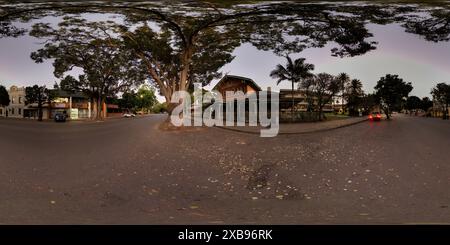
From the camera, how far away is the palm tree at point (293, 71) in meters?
2.04

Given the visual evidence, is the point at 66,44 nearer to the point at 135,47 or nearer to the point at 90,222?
the point at 135,47

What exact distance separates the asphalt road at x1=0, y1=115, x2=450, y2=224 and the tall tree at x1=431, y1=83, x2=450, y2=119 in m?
0.27

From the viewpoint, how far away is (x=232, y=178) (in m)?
2.00

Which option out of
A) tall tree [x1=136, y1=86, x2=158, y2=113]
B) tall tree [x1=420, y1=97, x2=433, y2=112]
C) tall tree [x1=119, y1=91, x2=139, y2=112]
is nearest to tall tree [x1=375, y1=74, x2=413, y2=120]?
tall tree [x1=420, y1=97, x2=433, y2=112]

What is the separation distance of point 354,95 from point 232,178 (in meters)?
0.94

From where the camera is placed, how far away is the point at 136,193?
6.69 ft

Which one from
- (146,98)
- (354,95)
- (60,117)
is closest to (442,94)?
(354,95)

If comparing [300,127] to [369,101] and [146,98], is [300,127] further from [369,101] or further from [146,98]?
[146,98]

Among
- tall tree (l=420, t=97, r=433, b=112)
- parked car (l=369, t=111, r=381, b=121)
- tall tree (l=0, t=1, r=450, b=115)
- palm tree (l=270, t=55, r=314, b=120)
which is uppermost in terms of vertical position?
tall tree (l=0, t=1, r=450, b=115)

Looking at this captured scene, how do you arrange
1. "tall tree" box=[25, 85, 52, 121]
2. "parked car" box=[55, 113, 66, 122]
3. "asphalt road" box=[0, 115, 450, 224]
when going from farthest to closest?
"parked car" box=[55, 113, 66, 122], "tall tree" box=[25, 85, 52, 121], "asphalt road" box=[0, 115, 450, 224]

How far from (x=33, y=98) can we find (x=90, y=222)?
89 cm

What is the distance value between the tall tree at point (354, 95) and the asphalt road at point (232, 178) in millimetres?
151

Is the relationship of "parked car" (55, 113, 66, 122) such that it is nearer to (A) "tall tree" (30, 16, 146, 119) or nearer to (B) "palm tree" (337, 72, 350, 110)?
(A) "tall tree" (30, 16, 146, 119)

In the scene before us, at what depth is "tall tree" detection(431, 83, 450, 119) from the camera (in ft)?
7.20
